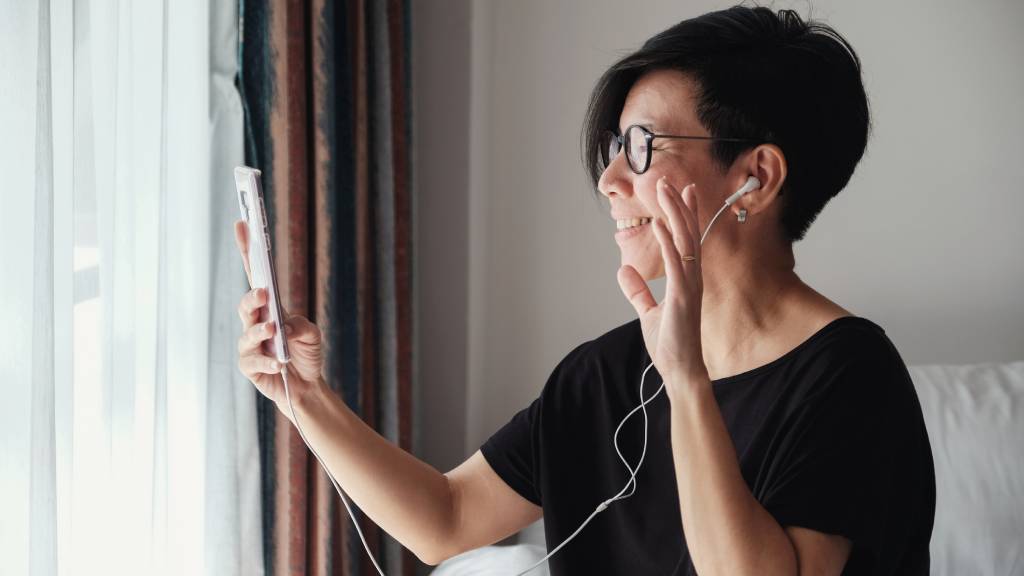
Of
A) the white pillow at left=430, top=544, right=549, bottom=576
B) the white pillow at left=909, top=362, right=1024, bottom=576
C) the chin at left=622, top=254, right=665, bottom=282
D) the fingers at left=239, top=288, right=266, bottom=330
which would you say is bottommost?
the white pillow at left=430, top=544, right=549, bottom=576

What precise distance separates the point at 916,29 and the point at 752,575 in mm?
1892

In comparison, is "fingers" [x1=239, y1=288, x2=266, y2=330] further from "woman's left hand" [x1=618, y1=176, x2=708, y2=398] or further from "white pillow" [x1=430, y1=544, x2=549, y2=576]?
"white pillow" [x1=430, y1=544, x2=549, y2=576]

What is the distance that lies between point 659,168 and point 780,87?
17 cm

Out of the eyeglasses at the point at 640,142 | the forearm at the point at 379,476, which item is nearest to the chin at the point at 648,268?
the eyeglasses at the point at 640,142

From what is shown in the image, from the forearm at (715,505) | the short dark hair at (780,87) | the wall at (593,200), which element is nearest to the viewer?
the forearm at (715,505)

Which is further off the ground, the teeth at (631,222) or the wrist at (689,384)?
the teeth at (631,222)

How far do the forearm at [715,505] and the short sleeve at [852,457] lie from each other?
0.16 ft

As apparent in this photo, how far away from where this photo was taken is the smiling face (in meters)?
1.11

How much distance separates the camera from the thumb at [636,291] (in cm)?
97

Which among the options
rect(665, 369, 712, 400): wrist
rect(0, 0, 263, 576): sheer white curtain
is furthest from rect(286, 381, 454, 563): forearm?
rect(665, 369, 712, 400): wrist

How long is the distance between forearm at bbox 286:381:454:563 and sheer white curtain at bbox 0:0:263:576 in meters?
0.38

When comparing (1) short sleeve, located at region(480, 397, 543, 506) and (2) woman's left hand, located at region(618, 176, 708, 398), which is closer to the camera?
(2) woman's left hand, located at region(618, 176, 708, 398)

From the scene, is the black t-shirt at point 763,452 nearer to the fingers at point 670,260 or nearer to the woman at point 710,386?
the woman at point 710,386

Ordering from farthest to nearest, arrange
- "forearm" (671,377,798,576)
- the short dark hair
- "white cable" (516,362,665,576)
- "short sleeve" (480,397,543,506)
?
"short sleeve" (480,397,543,506)
"white cable" (516,362,665,576)
the short dark hair
"forearm" (671,377,798,576)
